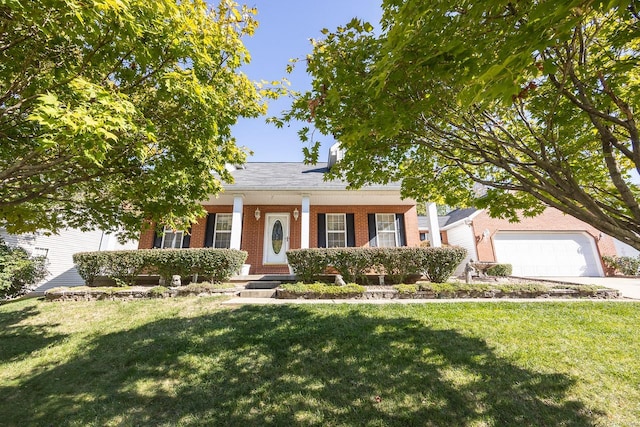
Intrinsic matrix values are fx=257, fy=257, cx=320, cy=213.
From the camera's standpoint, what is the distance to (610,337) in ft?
14.4

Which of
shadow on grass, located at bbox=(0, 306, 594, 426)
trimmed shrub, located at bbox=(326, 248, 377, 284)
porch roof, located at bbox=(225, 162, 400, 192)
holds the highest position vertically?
porch roof, located at bbox=(225, 162, 400, 192)

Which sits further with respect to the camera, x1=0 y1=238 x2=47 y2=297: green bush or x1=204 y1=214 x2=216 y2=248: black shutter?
x1=204 y1=214 x2=216 y2=248: black shutter

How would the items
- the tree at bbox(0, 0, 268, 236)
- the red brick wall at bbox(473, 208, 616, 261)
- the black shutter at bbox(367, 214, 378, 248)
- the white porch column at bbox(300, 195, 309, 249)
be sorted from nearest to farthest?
the tree at bbox(0, 0, 268, 236) < the white porch column at bbox(300, 195, 309, 249) < the black shutter at bbox(367, 214, 378, 248) < the red brick wall at bbox(473, 208, 616, 261)

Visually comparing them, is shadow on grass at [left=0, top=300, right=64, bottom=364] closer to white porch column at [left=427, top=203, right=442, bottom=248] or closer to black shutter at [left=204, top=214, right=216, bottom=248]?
black shutter at [left=204, top=214, right=216, bottom=248]

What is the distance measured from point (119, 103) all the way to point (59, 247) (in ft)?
47.1

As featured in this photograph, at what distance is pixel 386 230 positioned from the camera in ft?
40.7

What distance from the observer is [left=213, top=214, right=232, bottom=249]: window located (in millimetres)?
12212

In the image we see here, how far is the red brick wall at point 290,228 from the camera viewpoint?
12.0 m

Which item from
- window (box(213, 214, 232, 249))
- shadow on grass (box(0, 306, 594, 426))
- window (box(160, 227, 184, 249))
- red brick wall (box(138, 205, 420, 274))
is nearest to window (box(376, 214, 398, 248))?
red brick wall (box(138, 205, 420, 274))

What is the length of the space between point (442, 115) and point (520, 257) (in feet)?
55.2

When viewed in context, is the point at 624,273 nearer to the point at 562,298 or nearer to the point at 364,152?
the point at 562,298

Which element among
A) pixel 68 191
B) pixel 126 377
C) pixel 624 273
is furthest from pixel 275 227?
pixel 624 273

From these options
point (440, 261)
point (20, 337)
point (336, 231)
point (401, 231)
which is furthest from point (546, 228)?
point (20, 337)

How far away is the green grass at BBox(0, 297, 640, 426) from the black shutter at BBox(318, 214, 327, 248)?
6.22 m
